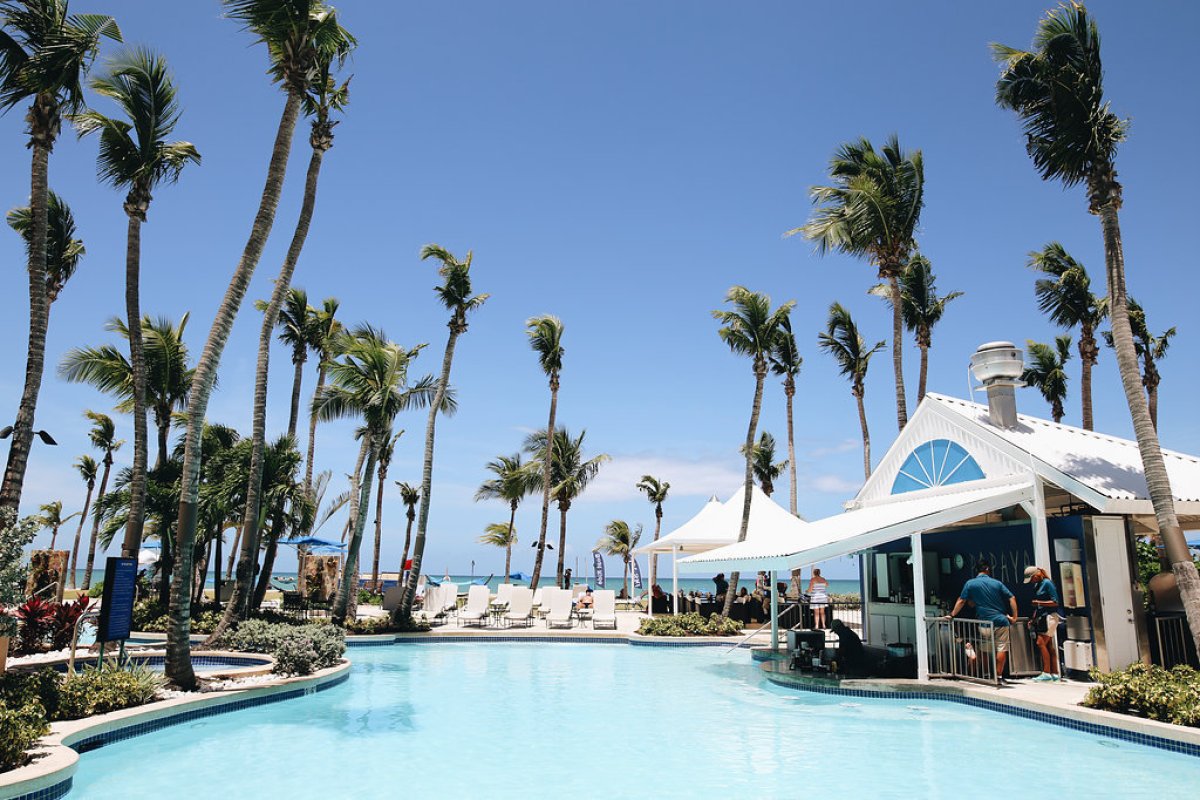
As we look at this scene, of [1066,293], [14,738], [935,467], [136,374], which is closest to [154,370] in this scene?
[136,374]

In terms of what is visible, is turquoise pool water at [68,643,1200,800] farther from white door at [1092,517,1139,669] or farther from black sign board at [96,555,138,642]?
white door at [1092,517,1139,669]

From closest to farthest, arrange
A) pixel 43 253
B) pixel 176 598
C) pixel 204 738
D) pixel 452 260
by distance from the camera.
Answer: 1. pixel 204 738
2. pixel 176 598
3. pixel 43 253
4. pixel 452 260

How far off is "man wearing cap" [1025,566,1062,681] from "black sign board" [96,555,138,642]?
1176 cm

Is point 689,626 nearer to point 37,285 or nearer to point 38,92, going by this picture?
point 37,285

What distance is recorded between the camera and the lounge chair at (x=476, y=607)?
21344mm

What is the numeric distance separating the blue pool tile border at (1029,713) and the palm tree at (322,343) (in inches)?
559

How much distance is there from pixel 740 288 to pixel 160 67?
13.9 meters

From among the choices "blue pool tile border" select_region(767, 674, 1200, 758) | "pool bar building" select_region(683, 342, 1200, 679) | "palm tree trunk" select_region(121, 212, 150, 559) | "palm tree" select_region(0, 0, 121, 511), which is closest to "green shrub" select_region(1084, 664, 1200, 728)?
"blue pool tile border" select_region(767, 674, 1200, 758)

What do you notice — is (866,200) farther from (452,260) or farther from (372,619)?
(372,619)

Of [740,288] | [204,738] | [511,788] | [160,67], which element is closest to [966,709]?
[511,788]

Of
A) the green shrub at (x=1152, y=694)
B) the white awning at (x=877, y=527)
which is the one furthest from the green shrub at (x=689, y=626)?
the green shrub at (x=1152, y=694)

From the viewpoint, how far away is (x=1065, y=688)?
10.2 metres

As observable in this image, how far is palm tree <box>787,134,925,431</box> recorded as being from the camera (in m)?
16.7

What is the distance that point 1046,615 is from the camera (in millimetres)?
10875
